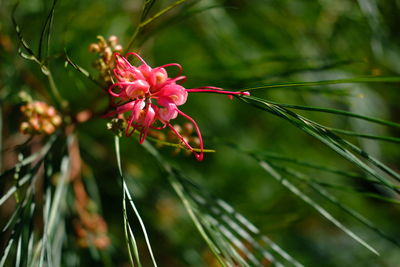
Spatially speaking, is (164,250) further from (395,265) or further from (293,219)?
(395,265)

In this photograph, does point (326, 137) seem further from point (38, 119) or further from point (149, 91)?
point (38, 119)

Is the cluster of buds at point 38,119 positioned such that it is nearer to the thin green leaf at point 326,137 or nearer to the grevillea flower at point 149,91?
the grevillea flower at point 149,91

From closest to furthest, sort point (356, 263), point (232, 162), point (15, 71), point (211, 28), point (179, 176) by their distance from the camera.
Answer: point (179, 176) → point (15, 71) → point (211, 28) → point (356, 263) → point (232, 162)

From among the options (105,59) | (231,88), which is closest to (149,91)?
(105,59)

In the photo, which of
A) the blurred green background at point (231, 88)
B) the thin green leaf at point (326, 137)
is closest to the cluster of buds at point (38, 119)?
the blurred green background at point (231, 88)

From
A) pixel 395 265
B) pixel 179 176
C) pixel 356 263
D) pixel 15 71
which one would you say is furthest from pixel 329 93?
pixel 395 265

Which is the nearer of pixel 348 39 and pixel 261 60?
pixel 261 60

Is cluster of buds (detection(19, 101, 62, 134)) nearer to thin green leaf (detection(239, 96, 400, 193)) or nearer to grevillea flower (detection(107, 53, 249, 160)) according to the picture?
grevillea flower (detection(107, 53, 249, 160))
